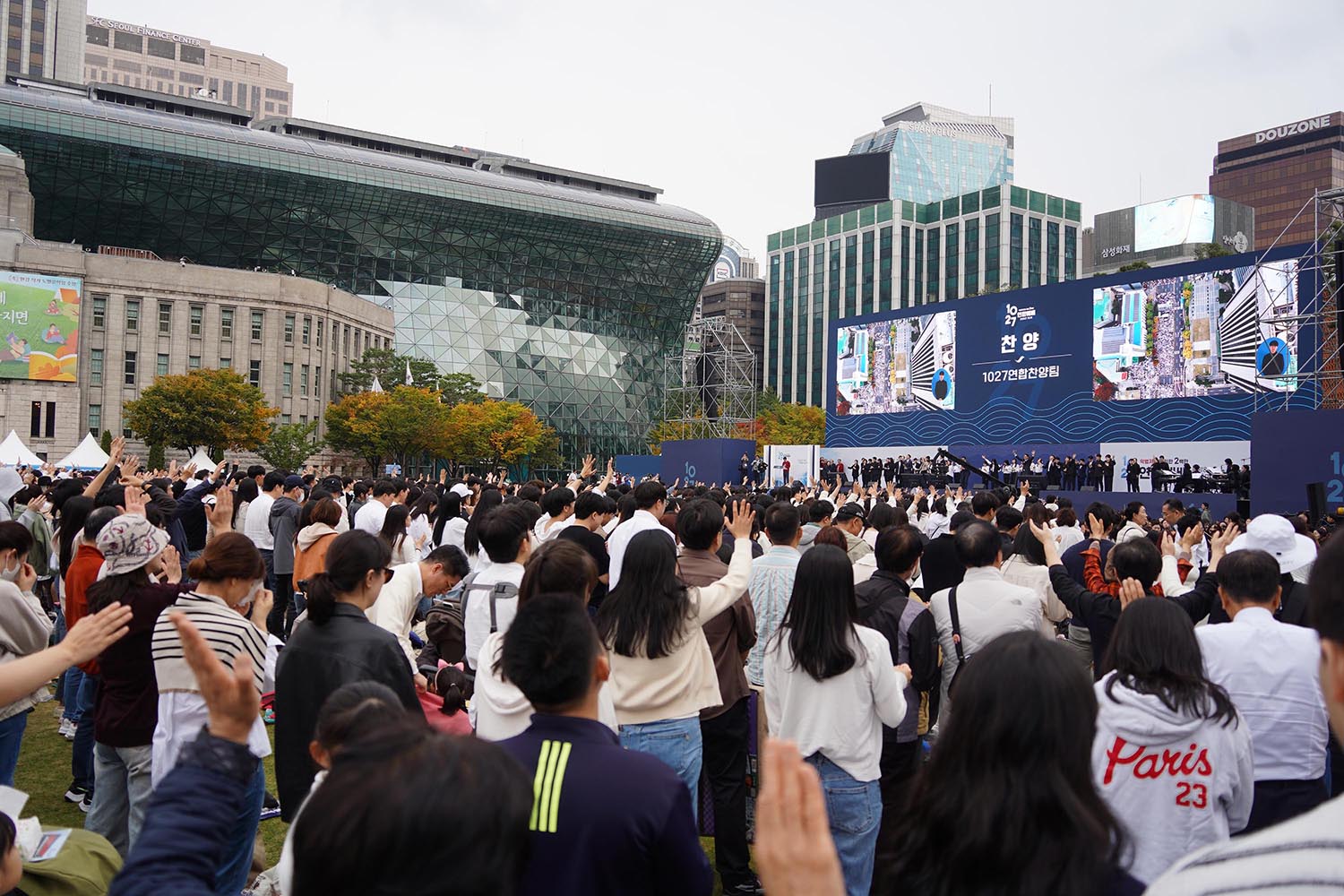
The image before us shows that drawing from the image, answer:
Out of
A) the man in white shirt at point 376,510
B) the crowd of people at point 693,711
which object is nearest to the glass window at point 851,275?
the man in white shirt at point 376,510

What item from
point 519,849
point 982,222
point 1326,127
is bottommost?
point 519,849

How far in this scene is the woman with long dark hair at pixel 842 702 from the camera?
3455 millimetres

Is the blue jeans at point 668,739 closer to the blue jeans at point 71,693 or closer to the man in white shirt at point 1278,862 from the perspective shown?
the man in white shirt at point 1278,862

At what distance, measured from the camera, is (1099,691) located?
2.86 m

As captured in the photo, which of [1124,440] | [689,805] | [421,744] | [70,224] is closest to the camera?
[421,744]

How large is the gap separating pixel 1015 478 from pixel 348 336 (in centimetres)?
4153

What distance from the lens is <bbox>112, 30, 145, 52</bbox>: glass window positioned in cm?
10981

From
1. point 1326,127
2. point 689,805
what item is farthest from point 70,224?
point 1326,127

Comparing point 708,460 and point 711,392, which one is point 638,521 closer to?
point 708,460

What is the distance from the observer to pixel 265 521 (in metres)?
9.04

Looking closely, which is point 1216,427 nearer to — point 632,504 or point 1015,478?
point 1015,478

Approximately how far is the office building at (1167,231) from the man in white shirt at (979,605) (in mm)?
68997

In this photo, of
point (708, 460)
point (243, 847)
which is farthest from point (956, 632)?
point (708, 460)

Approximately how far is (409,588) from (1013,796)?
3.47 metres
